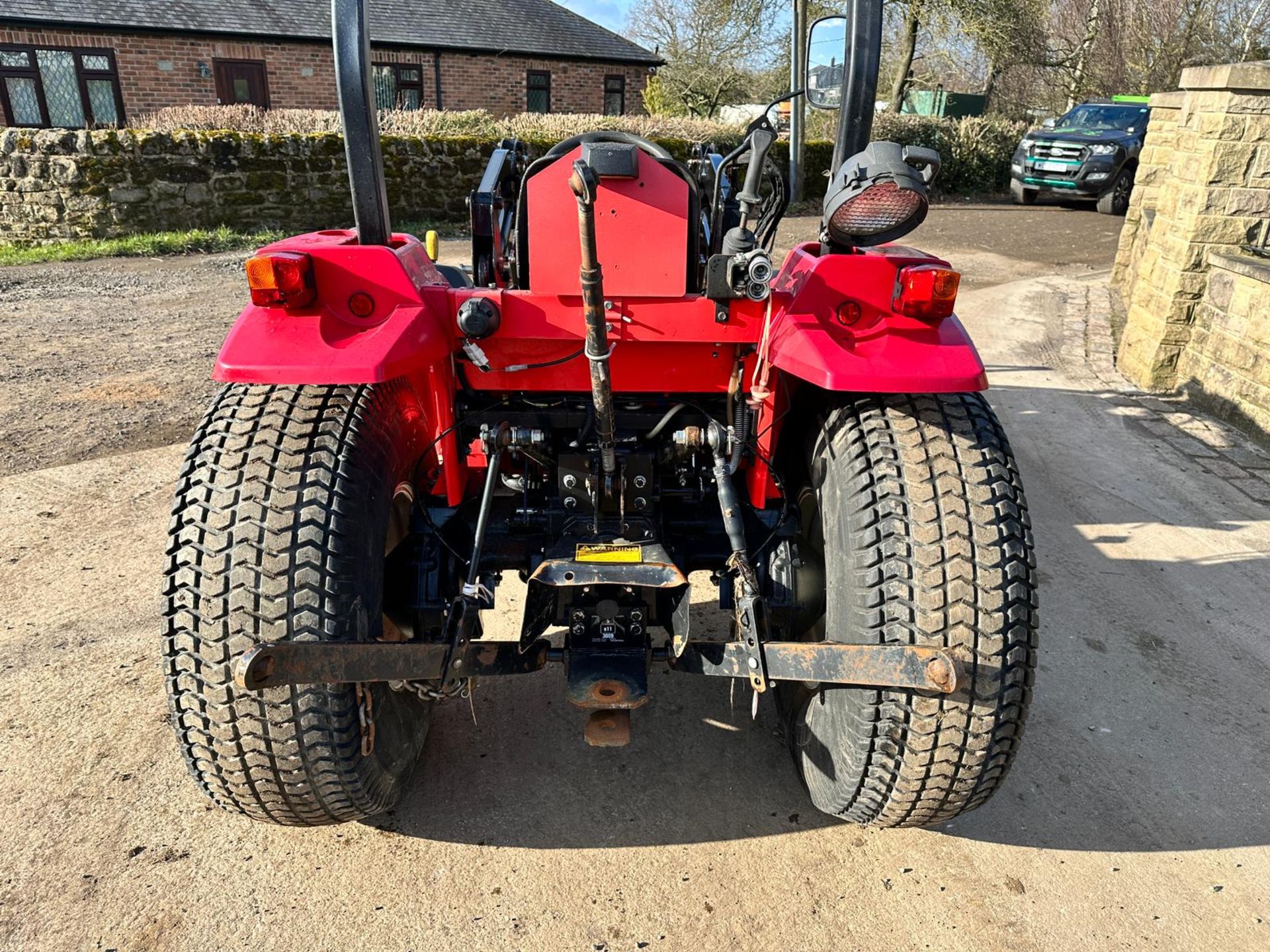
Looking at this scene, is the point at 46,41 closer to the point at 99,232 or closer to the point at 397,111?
the point at 397,111

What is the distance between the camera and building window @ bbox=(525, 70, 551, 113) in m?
21.4

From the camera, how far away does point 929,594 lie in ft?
6.71

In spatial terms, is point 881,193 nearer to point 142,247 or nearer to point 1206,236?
point 1206,236

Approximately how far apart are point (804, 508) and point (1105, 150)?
619 inches

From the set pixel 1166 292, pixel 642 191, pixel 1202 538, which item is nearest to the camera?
pixel 642 191

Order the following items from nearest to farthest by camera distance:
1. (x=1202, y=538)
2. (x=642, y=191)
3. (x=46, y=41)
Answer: (x=642, y=191)
(x=1202, y=538)
(x=46, y=41)

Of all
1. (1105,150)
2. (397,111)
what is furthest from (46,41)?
(1105,150)

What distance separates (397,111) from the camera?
51.1ft

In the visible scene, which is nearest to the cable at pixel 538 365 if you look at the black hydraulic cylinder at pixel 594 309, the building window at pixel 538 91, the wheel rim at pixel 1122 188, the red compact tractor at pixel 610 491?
the red compact tractor at pixel 610 491

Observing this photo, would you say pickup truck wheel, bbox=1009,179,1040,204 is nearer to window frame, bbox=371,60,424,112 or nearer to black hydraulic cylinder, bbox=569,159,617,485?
window frame, bbox=371,60,424,112

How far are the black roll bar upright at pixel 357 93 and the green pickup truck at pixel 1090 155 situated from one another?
16.5 metres

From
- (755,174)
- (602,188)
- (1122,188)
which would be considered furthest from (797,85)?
(1122,188)

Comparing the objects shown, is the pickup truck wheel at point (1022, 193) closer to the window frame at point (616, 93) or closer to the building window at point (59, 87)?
the window frame at point (616, 93)

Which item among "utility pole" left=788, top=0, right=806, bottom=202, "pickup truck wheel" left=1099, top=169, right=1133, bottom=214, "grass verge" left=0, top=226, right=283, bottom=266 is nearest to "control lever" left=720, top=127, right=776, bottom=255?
"utility pole" left=788, top=0, right=806, bottom=202
